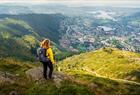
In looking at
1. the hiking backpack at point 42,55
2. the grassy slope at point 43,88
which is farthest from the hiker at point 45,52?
the grassy slope at point 43,88

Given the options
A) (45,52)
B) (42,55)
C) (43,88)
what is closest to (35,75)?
(42,55)

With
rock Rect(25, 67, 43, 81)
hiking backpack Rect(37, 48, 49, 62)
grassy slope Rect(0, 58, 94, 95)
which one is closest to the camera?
grassy slope Rect(0, 58, 94, 95)

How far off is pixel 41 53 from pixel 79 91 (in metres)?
7.23

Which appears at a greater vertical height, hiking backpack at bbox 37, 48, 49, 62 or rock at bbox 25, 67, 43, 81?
hiking backpack at bbox 37, 48, 49, 62

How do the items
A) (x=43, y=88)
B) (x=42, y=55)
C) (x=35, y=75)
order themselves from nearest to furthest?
1. (x=43, y=88)
2. (x=42, y=55)
3. (x=35, y=75)

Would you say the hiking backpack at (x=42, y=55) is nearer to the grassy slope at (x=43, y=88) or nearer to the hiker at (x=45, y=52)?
the hiker at (x=45, y=52)

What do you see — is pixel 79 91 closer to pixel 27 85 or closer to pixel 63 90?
pixel 63 90

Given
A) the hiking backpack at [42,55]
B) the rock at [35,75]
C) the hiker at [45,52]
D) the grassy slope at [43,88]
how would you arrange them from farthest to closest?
the rock at [35,75] → the hiking backpack at [42,55] → the hiker at [45,52] → the grassy slope at [43,88]

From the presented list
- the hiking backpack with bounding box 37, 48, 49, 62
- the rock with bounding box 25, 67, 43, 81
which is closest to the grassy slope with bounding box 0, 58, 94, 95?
the rock with bounding box 25, 67, 43, 81

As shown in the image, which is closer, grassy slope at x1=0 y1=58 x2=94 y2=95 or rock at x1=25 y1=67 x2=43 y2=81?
grassy slope at x1=0 y1=58 x2=94 y2=95

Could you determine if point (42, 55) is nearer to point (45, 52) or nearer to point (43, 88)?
point (45, 52)

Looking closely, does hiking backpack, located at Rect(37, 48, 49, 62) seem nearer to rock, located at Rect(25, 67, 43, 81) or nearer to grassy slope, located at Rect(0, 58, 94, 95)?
grassy slope, located at Rect(0, 58, 94, 95)

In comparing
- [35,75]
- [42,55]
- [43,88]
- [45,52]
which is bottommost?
[35,75]

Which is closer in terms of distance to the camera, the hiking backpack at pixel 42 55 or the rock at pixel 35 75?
the hiking backpack at pixel 42 55
